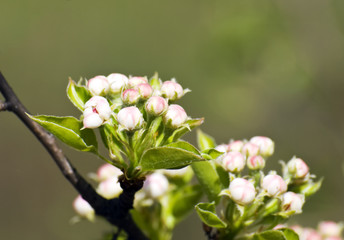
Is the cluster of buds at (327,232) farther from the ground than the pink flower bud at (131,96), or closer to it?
closer to it

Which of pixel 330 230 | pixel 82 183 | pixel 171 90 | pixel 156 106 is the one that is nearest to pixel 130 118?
pixel 156 106

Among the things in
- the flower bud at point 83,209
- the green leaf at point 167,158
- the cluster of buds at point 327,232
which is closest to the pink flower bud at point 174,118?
the green leaf at point 167,158

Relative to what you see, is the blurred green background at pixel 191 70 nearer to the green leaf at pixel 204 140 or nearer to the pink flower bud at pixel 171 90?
the green leaf at pixel 204 140

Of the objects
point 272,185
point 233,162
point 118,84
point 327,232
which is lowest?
point 327,232

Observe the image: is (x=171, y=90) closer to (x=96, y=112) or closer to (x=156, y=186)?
(x=96, y=112)

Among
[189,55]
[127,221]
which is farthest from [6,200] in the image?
[127,221]

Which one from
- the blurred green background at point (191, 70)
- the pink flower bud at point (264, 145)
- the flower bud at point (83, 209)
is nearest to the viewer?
the pink flower bud at point (264, 145)
